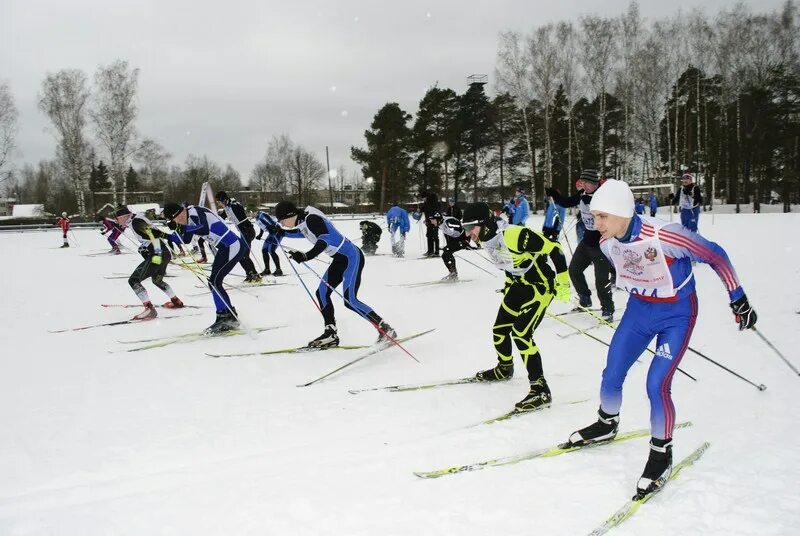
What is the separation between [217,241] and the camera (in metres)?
7.49

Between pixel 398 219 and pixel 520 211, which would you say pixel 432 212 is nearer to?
pixel 520 211

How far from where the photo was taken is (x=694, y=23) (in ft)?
99.3

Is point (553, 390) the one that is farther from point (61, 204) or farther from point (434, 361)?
point (61, 204)

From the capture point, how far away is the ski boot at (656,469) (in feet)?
9.02

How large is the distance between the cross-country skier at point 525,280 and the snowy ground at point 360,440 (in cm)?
37

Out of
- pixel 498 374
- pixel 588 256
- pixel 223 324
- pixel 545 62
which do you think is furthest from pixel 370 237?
pixel 545 62

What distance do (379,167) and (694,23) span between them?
81.0ft

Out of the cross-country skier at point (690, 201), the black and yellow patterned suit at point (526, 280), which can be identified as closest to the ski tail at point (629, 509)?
the black and yellow patterned suit at point (526, 280)

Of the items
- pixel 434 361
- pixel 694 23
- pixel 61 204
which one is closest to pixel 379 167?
pixel 694 23

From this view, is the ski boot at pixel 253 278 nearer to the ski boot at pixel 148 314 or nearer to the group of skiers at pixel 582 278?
the group of skiers at pixel 582 278

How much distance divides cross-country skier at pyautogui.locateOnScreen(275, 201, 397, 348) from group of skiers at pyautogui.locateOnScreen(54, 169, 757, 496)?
0.01 meters

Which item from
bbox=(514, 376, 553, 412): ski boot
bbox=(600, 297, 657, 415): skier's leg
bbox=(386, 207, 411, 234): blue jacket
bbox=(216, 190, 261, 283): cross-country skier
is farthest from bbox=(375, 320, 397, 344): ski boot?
bbox=(386, 207, 411, 234): blue jacket

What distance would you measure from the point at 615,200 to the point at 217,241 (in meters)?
6.13

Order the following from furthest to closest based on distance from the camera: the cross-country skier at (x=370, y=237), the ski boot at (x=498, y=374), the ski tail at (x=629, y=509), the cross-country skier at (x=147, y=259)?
the cross-country skier at (x=370, y=237)
the cross-country skier at (x=147, y=259)
the ski boot at (x=498, y=374)
the ski tail at (x=629, y=509)
